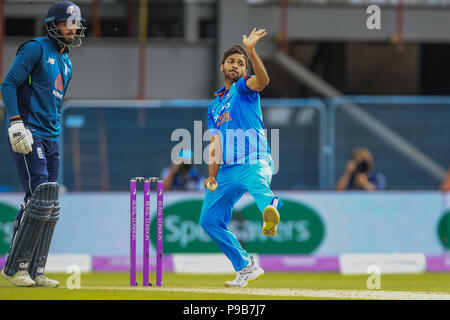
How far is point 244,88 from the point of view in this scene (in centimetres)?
707

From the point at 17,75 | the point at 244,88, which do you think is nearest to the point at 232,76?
the point at 244,88

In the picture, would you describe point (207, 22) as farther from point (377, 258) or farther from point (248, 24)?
point (377, 258)

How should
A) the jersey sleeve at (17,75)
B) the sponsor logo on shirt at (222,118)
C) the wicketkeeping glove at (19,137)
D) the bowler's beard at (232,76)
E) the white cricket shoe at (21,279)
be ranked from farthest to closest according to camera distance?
the bowler's beard at (232,76) → the sponsor logo on shirt at (222,118) → the white cricket shoe at (21,279) → the jersey sleeve at (17,75) → the wicketkeeping glove at (19,137)

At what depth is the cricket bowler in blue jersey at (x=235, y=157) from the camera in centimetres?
712

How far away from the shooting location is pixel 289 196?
12391 mm

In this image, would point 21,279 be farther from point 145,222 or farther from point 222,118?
point 222,118

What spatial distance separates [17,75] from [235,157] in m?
1.91

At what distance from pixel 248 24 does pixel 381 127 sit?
15.1 ft

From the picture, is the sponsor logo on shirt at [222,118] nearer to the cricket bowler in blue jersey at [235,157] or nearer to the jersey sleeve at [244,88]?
the cricket bowler in blue jersey at [235,157]

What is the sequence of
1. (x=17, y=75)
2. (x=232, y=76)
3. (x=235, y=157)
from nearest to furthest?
(x=17, y=75), (x=235, y=157), (x=232, y=76)

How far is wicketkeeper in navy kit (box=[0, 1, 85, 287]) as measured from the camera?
6.62 m

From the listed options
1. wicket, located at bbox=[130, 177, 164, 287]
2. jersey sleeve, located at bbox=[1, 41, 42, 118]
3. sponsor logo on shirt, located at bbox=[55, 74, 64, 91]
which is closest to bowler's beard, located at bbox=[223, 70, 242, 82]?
wicket, located at bbox=[130, 177, 164, 287]

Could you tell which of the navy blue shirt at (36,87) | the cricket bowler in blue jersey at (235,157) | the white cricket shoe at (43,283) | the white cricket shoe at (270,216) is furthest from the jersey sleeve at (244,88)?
the white cricket shoe at (43,283)

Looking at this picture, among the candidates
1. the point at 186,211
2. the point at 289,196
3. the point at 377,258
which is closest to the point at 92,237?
the point at 186,211
